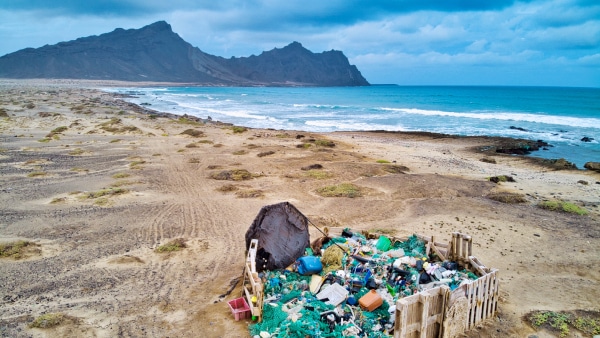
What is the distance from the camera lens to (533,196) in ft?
56.1

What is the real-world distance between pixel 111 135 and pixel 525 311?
111 feet

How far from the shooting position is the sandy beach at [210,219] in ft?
26.8

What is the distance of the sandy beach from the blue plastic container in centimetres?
169

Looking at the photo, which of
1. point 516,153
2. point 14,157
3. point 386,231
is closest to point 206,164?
point 14,157

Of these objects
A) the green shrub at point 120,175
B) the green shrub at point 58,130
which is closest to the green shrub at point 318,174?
the green shrub at point 120,175

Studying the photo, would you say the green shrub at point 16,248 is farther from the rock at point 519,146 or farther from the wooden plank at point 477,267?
the rock at point 519,146

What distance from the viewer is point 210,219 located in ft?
45.8

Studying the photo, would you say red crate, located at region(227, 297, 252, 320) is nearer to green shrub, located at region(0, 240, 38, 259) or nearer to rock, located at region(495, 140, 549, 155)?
green shrub, located at region(0, 240, 38, 259)

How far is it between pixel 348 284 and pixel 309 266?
1.08m

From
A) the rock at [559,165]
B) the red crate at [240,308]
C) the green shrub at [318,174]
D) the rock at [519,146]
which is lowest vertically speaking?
the red crate at [240,308]

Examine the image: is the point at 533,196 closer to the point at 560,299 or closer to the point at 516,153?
the point at 560,299

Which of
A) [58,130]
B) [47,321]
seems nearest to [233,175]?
[47,321]

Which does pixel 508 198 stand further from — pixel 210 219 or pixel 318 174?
pixel 210 219

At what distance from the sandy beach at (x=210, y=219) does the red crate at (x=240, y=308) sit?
0.81 feet
